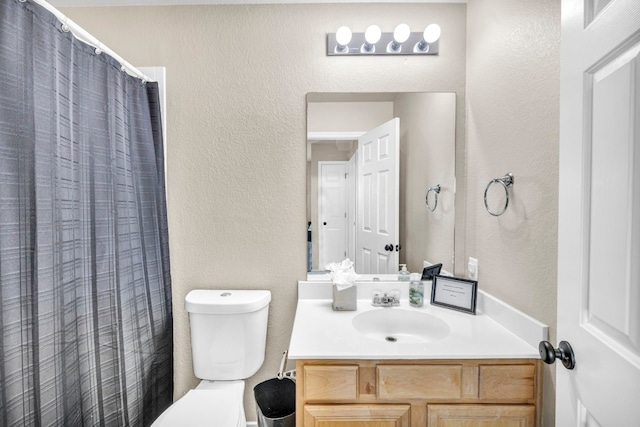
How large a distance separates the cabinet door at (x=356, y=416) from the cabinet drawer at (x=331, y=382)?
0.04 metres

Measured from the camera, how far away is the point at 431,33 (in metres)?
1.52

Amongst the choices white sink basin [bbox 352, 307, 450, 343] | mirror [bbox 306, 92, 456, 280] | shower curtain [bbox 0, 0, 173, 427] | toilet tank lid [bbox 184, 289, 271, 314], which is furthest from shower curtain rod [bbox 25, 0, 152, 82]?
white sink basin [bbox 352, 307, 450, 343]

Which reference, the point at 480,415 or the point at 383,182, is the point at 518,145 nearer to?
the point at 383,182

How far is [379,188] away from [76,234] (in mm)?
1284

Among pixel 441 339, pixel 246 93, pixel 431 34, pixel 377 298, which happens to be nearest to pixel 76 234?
pixel 246 93

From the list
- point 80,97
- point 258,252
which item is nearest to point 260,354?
point 258,252

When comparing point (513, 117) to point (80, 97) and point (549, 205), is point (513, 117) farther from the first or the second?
point (80, 97)

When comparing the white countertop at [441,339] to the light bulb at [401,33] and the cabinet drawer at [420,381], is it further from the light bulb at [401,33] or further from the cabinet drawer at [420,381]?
the light bulb at [401,33]

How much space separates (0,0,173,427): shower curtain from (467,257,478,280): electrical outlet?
5.06ft

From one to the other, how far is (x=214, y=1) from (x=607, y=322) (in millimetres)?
1987

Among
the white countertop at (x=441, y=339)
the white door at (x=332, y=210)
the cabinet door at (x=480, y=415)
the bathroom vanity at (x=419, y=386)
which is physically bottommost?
the cabinet door at (x=480, y=415)

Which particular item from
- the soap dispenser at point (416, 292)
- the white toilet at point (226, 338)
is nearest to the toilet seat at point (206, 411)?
the white toilet at point (226, 338)

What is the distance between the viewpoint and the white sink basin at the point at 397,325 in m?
1.41

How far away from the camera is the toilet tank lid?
1456 mm
